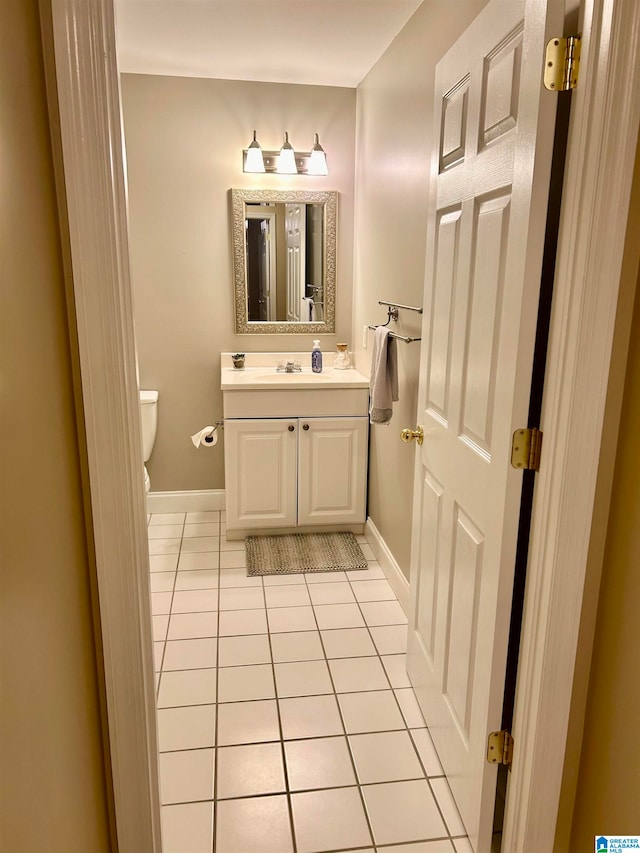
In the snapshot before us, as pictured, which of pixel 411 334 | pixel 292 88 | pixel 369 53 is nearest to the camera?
pixel 411 334

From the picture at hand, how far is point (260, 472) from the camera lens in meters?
3.24

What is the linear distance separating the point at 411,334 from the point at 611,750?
5.44ft

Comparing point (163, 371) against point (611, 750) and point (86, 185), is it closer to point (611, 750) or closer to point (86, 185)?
point (86, 185)

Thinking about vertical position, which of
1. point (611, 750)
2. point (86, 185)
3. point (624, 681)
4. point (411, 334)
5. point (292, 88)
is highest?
point (292, 88)

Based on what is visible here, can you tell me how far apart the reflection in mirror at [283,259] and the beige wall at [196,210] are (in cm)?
6

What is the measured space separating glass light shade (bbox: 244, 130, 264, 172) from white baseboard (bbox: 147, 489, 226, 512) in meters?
1.85

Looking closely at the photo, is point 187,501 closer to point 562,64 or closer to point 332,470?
point 332,470

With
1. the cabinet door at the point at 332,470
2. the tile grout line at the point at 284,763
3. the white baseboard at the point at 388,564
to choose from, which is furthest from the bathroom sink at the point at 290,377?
the tile grout line at the point at 284,763

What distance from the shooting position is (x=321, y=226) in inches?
139

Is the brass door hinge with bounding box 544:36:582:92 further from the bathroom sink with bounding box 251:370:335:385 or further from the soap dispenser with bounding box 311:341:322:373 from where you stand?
the soap dispenser with bounding box 311:341:322:373

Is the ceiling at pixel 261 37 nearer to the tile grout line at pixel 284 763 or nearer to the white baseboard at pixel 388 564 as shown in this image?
the white baseboard at pixel 388 564

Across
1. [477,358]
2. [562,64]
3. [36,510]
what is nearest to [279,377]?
[477,358]

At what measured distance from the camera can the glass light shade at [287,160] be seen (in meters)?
3.34

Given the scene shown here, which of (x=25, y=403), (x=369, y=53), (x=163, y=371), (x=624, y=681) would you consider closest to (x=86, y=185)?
(x=25, y=403)
